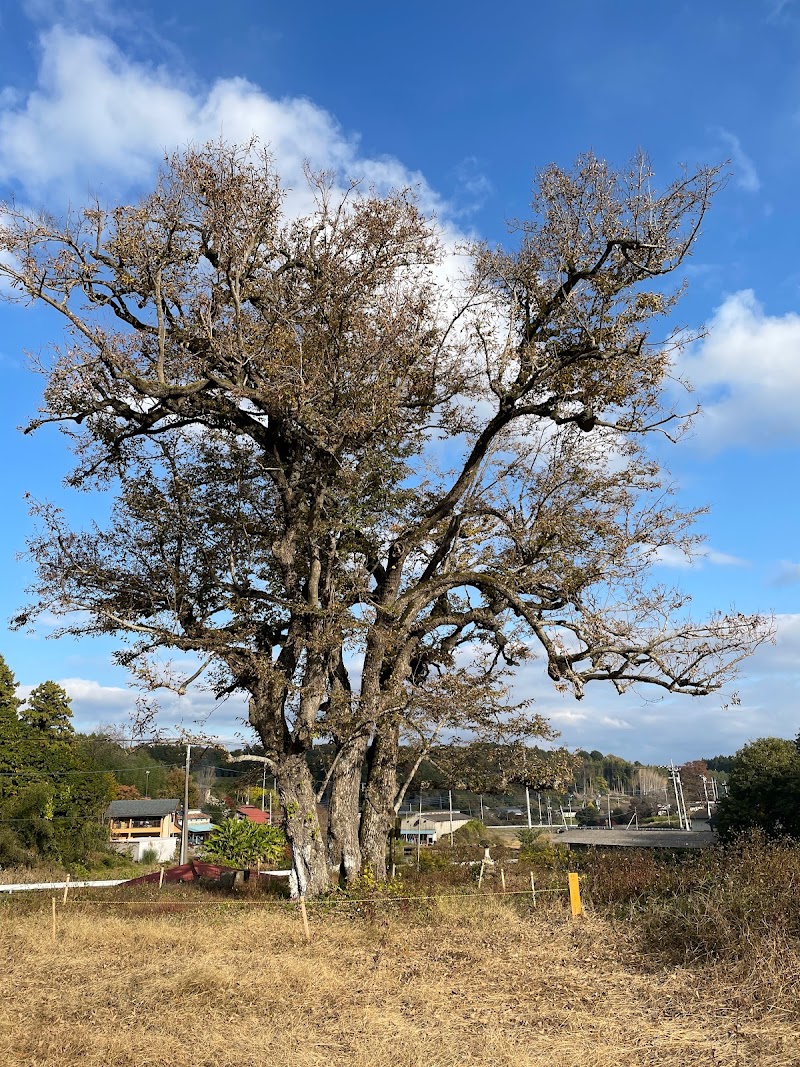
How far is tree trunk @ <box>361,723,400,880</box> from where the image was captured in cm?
1698

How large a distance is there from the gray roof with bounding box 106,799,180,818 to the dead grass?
199 feet

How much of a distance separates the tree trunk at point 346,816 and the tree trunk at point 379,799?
0.92ft

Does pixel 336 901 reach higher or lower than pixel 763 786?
lower

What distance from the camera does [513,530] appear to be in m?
17.7

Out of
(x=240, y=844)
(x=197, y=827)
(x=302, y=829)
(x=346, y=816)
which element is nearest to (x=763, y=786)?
(x=240, y=844)

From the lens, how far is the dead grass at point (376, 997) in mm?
7629

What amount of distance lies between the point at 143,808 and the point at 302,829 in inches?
2422

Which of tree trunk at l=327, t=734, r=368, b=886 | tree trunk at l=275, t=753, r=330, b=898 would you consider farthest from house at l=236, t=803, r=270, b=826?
tree trunk at l=275, t=753, r=330, b=898

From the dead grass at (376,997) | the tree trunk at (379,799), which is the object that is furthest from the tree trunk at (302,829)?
the dead grass at (376,997)

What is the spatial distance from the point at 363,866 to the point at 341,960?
17.5ft

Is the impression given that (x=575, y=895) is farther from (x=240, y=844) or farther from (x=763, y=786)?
(x=763, y=786)

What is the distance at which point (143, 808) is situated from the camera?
71.2 m

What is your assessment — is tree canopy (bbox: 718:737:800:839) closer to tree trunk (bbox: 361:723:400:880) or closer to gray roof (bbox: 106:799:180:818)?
tree trunk (bbox: 361:723:400:880)

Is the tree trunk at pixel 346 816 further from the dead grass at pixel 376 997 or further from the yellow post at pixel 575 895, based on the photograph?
the yellow post at pixel 575 895
